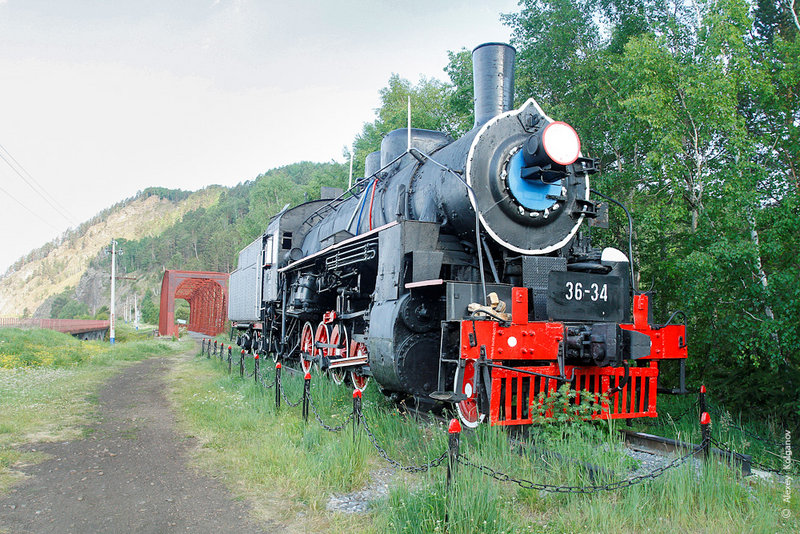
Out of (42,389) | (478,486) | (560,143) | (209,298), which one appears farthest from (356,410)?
(209,298)

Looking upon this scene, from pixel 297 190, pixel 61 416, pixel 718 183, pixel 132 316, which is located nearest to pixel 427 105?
pixel 297 190

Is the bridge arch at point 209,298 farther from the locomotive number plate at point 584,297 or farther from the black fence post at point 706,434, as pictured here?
the black fence post at point 706,434

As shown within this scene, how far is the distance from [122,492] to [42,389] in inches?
274

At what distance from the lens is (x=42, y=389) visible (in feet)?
33.0

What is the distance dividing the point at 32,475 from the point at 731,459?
5.85 m

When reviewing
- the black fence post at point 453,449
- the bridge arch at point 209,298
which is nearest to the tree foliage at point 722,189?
the black fence post at point 453,449

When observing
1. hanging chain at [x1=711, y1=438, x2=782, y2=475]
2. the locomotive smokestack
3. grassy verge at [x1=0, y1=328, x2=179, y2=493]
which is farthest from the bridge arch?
hanging chain at [x1=711, y1=438, x2=782, y2=475]

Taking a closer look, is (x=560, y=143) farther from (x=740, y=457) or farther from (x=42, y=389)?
(x=42, y=389)

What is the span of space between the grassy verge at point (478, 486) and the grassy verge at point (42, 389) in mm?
1972

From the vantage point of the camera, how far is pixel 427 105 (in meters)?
29.1

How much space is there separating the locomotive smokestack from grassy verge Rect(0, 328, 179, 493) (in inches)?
228

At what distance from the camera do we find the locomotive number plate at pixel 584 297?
4.84 m

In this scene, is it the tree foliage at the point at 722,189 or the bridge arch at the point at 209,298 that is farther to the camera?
the bridge arch at the point at 209,298

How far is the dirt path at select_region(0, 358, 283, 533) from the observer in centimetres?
384
